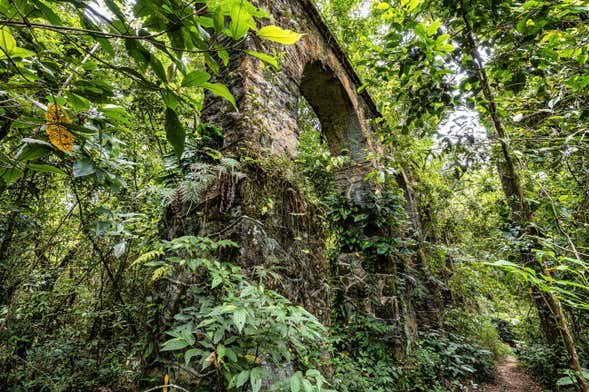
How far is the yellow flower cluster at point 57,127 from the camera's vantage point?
0.69 meters

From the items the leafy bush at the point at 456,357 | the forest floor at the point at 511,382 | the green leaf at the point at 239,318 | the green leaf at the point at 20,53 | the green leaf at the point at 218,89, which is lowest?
the forest floor at the point at 511,382

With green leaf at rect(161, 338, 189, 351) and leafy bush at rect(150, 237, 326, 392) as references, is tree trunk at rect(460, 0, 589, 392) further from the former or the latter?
green leaf at rect(161, 338, 189, 351)

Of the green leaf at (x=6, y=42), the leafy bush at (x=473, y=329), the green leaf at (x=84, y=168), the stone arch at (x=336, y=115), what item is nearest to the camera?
the green leaf at (x=6, y=42)

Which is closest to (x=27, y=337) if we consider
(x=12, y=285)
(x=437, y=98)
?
(x=12, y=285)

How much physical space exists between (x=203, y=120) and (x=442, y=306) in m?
5.98

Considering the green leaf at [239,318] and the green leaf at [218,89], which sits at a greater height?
the green leaf at [218,89]

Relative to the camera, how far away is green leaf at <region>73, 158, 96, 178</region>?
36.1 inches

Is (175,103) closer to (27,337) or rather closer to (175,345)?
(175,345)

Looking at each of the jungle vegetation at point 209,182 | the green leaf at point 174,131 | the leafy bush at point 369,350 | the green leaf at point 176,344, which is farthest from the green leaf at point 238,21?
the leafy bush at point 369,350

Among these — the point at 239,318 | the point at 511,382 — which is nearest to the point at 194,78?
the point at 239,318

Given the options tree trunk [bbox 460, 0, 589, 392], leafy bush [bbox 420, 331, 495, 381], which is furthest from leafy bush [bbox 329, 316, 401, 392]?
tree trunk [bbox 460, 0, 589, 392]

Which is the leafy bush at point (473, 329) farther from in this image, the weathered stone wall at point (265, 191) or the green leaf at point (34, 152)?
the green leaf at point (34, 152)

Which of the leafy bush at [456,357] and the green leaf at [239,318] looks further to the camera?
the leafy bush at [456,357]

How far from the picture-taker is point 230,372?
45.3 inches
